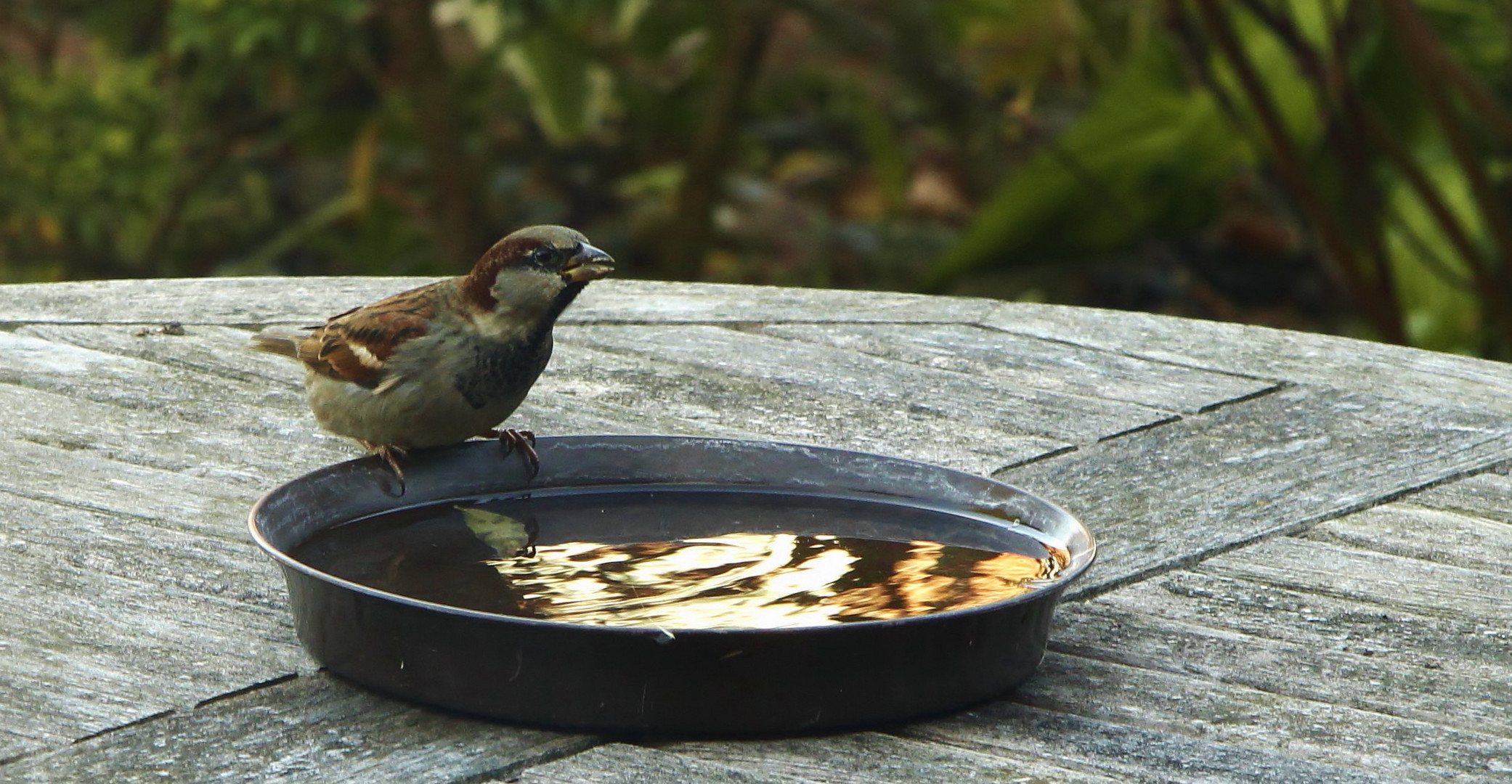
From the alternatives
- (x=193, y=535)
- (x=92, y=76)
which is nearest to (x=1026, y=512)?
(x=193, y=535)

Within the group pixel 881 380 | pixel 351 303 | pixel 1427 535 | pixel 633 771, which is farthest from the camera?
pixel 351 303

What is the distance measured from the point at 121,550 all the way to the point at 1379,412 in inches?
55.9

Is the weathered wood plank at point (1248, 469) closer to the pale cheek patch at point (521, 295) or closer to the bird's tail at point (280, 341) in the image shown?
the pale cheek patch at point (521, 295)

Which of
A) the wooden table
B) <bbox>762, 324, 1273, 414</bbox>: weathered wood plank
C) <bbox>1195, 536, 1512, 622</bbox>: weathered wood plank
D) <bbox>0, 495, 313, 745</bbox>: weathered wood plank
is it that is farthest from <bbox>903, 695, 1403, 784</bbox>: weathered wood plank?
<bbox>762, 324, 1273, 414</bbox>: weathered wood plank

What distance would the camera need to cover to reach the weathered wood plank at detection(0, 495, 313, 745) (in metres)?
1.40

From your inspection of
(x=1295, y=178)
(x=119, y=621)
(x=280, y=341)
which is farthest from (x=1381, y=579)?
(x=1295, y=178)

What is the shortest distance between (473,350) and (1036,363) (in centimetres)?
86

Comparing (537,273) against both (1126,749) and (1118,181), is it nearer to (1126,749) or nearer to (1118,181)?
(1126,749)

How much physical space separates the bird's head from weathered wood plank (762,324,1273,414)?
2.30ft

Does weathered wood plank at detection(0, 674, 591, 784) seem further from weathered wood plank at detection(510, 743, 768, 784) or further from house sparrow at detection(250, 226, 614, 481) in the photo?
house sparrow at detection(250, 226, 614, 481)

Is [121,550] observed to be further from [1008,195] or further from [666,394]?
[1008,195]

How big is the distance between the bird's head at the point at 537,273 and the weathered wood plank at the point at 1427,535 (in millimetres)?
746

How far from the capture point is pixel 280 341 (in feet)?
7.68

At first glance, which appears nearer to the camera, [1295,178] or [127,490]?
[127,490]
